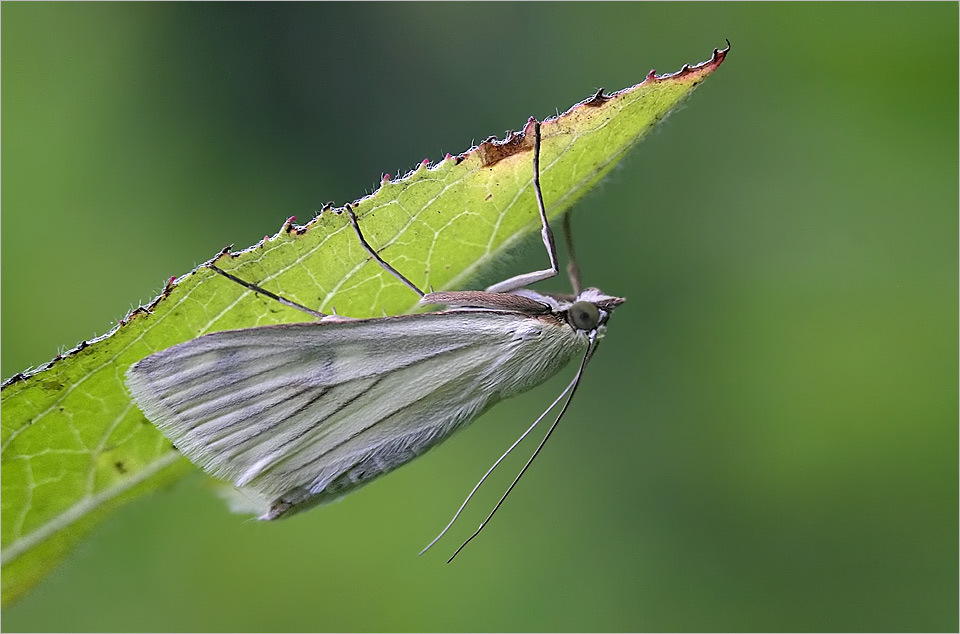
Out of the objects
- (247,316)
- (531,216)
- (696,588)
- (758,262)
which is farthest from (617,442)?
(247,316)

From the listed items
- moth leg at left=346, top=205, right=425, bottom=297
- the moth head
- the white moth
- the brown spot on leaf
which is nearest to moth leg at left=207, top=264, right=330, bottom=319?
the white moth

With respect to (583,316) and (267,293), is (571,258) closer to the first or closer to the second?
(583,316)

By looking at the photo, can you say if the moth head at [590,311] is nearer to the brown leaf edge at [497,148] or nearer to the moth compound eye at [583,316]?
the moth compound eye at [583,316]

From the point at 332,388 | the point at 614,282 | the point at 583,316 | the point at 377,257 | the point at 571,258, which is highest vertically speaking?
the point at 614,282

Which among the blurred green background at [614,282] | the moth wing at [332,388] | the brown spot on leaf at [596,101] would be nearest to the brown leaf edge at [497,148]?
the brown spot on leaf at [596,101]

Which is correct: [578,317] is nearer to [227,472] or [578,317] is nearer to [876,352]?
[227,472]

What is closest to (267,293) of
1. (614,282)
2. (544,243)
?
→ (544,243)

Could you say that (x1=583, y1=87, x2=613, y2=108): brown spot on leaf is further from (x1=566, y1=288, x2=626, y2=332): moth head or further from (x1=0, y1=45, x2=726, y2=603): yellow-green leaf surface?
(x1=566, y1=288, x2=626, y2=332): moth head
